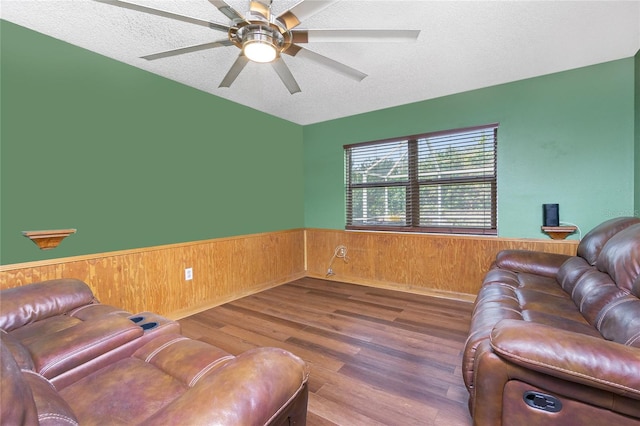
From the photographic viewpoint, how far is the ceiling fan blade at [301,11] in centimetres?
133

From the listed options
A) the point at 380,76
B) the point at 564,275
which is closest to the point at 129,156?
the point at 380,76

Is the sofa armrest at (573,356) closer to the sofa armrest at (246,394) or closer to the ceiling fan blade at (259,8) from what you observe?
the sofa armrest at (246,394)

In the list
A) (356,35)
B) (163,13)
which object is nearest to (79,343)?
(163,13)

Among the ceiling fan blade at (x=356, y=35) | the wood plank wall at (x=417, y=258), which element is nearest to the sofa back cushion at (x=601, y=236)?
the wood plank wall at (x=417, y=258)

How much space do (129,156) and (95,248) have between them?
0.86 meters

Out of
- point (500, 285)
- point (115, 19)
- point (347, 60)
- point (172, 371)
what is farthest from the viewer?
point (347, 60)

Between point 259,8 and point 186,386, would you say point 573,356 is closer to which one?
point 186,386

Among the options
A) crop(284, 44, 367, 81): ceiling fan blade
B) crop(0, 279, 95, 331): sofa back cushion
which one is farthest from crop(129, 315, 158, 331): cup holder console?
crop(284, 44, 367, 81): ceiling fan blade

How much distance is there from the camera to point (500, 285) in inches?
79.9

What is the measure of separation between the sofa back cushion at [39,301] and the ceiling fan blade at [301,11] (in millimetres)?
2036

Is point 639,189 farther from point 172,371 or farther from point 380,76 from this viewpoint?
point 172,371

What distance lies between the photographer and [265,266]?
149 inches

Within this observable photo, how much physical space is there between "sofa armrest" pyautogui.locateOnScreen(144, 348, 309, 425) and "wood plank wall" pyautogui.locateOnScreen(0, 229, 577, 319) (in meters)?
2.15

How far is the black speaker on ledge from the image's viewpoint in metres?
2.72
